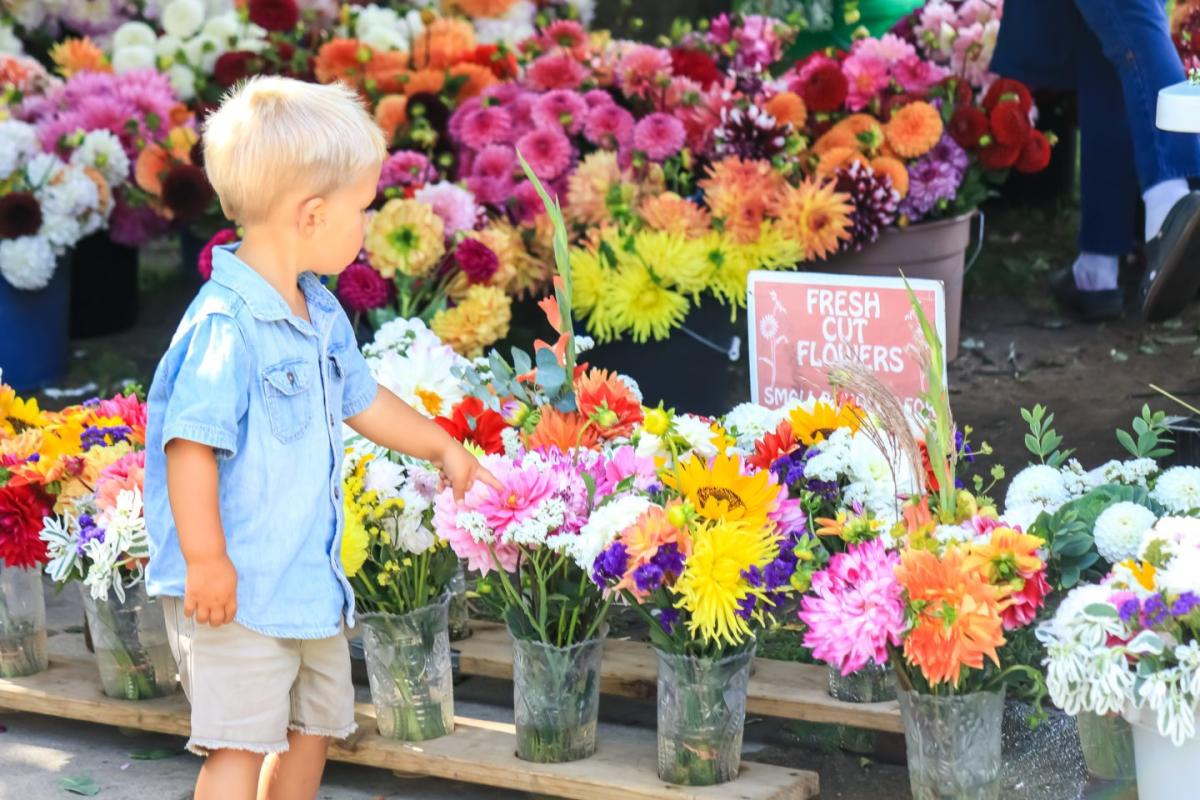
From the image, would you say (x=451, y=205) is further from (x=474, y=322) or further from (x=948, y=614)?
(x=948, y=614)

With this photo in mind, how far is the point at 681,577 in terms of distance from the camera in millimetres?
1960

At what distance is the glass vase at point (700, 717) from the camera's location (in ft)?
6.77

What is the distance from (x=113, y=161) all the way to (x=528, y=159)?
1238mm

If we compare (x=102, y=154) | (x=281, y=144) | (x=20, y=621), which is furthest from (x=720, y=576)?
(x=102, y=154)

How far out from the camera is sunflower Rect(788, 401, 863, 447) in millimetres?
2293

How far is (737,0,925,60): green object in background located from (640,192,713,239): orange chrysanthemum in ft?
4.02

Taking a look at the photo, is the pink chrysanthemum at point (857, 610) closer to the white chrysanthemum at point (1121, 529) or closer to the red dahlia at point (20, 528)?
the white chrysanthemum at point (1121, 529)

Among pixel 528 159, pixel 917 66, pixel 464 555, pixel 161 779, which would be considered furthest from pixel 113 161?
pixel 464 555

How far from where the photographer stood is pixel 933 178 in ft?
11.9

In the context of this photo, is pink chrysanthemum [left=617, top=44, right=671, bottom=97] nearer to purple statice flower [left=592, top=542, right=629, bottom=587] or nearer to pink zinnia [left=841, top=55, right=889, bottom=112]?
pink zinnia [left=841, top=55, right=889, bottom=112]

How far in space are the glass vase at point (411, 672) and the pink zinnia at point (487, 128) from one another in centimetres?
164

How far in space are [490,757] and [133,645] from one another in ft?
1.98

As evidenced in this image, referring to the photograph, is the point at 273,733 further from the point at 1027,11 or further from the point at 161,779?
the point at 1027,11

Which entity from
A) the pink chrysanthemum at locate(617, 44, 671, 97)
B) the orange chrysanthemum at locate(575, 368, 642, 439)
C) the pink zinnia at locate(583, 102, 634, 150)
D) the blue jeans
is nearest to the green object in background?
the blue jeans
